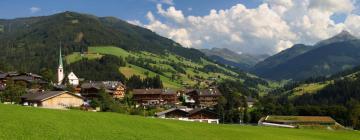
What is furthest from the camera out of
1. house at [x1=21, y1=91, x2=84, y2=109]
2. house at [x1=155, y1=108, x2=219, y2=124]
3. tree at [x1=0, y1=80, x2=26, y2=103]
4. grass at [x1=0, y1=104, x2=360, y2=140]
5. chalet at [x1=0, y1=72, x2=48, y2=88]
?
chalet at [x1=0, y1=72, x2=48, y2=88]

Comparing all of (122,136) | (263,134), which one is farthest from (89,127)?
(263,134)

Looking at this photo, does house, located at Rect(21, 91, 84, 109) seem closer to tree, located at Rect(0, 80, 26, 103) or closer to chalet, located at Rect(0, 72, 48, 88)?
tree, located at Rect(0, 80, 26, 103)

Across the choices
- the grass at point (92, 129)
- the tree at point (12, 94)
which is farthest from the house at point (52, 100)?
the grass at point (92, 129)

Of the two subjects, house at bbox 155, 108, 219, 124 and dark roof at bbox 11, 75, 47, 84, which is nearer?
house at bbox 155, 108, 219, 124

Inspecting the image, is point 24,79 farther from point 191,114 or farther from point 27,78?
point 191,114

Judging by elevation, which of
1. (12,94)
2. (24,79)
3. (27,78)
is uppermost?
(27,78)

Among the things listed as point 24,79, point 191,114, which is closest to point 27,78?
point 24,79

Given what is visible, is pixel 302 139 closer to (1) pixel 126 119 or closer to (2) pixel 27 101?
(1) pixel 126 119

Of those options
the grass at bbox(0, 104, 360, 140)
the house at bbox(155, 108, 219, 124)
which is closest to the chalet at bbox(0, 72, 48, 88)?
the house at bbox(155, 108, 219, 124)

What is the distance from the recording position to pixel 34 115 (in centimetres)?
4469

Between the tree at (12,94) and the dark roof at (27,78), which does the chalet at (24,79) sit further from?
the tree at (12,94)

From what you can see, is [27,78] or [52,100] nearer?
[52,100]

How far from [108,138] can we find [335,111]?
137 m

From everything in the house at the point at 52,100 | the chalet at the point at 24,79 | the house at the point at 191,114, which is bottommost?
the house at the point at 191,114
